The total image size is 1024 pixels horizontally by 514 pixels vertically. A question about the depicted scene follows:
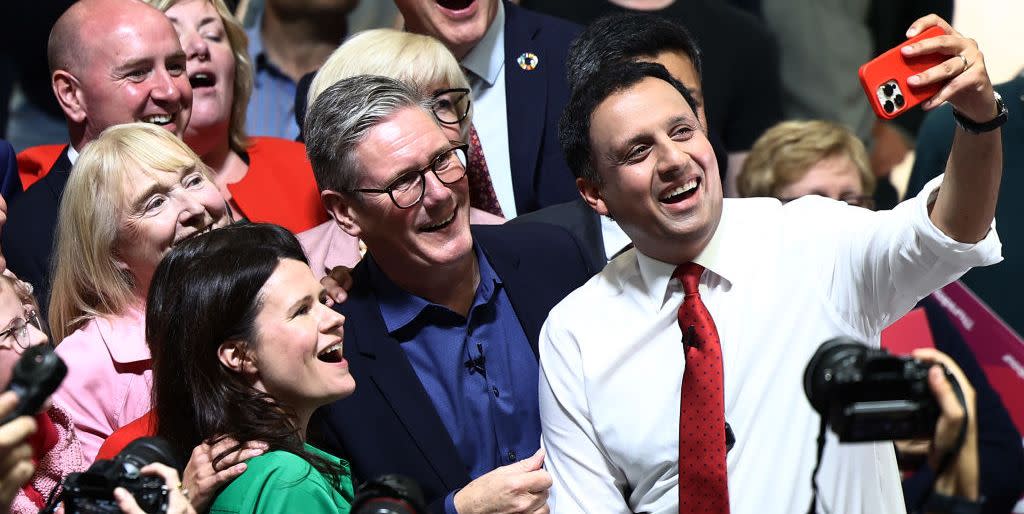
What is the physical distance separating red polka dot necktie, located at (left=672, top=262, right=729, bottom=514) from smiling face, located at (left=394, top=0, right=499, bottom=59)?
1462mm

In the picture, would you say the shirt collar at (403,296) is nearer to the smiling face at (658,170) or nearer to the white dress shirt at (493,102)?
the smiling face at (658,170)

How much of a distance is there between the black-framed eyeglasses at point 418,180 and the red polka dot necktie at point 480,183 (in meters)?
0.69

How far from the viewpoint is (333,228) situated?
11.2 ft

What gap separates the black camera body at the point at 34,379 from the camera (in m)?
1.81

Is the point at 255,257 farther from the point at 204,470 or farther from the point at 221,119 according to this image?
the point at 221,119

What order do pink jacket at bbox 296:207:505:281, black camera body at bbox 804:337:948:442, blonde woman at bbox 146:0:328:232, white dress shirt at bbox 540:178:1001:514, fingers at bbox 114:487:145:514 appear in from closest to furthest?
black camera body at bbox 804:337:948:442 → fingers at bbox 114:487:145:514 → white dress shirt at bbox 540:178:1001:514 → pink jacket at bbox 296:207:505:281 → blonde woman at bbox 146:0:328:232

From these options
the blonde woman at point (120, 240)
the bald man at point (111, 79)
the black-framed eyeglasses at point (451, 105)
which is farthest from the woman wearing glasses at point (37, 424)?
the black-framed eyeglasses at point (451, 105)

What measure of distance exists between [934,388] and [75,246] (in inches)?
78.1

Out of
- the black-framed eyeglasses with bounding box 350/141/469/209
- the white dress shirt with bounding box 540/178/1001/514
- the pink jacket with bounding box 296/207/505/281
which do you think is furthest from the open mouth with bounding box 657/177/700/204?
the pink jacket with bounding box 296/207/505/281

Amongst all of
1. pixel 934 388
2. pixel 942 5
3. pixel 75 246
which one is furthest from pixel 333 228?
pixel 942 5

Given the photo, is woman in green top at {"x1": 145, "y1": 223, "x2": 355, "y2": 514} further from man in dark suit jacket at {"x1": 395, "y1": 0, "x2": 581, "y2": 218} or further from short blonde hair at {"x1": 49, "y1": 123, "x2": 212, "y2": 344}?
man in dark suit jacket at {"x1": 395, "y1": 0, "x2": 581, "y2": 218}

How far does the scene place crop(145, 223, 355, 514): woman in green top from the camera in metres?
2.58

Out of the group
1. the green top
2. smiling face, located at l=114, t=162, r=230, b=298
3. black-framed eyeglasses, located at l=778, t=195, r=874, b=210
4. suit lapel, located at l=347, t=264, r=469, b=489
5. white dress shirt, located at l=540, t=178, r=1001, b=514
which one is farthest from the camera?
black-framed eyeglasses, located at l=778, t=195, r=874, b=210

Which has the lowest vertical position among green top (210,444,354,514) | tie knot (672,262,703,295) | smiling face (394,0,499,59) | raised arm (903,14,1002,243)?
green top (210,444,354,514)
